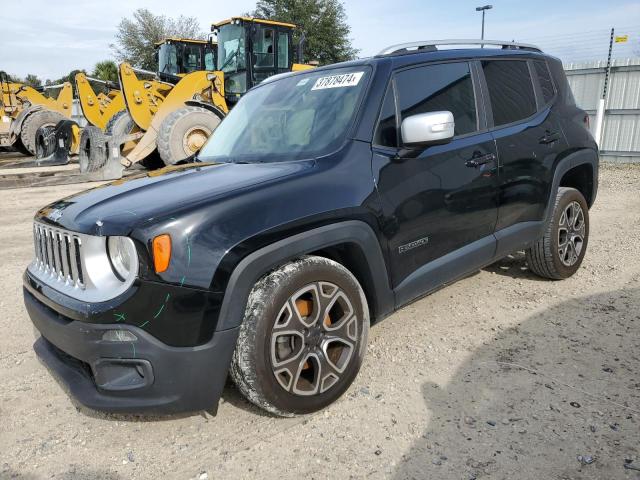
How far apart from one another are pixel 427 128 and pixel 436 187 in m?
0.44

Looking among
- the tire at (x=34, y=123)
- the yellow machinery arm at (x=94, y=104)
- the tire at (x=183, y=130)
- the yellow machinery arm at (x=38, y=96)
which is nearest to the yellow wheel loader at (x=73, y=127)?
the yellow machinery arm at (x=94, y=104)

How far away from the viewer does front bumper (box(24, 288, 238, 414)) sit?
2119 millimetres

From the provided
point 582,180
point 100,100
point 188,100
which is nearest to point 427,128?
point 582,180

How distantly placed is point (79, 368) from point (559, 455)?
227 centimetres

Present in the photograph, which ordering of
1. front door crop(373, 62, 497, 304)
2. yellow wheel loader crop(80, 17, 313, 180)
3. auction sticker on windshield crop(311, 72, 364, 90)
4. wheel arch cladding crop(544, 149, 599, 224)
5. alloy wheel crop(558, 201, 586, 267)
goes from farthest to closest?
yellow wheel loader crop(80, 17, 313, 180), alloy wheel crop(558, 201, 586, 267), wheel arch cladding crop(544, 149, 599, 224), auction sticker on windshield crop(311, 72, 364, 90), front door crop(373, 62, 497, 304)

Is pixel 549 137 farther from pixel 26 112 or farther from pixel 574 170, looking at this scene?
pixel 26 112

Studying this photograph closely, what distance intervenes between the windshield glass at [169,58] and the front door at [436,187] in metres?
12.2

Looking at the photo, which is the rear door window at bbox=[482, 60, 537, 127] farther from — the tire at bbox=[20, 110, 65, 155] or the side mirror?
the tire at bbox=[20, 110, 65, 155]

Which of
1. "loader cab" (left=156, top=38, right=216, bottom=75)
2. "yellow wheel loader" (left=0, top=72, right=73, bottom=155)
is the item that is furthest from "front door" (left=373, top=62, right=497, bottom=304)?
"yellow wheel loader" (left=0, top=72, right=73, bottom=155)

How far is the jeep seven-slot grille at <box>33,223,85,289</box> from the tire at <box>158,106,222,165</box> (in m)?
7.69

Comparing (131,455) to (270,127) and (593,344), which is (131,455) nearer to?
(270,127)

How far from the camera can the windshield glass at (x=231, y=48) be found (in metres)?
11.3

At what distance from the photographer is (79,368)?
2414 mm

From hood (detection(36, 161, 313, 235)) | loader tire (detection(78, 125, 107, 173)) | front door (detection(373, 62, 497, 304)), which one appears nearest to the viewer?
hood (detection(36, 161, 313, 235))
